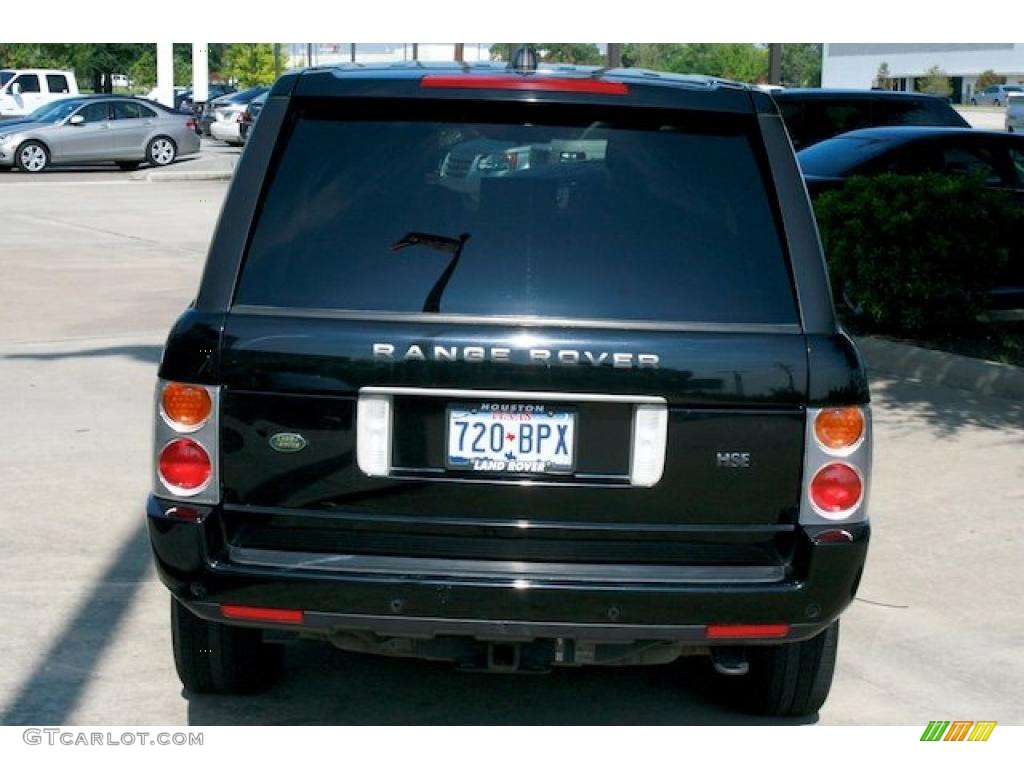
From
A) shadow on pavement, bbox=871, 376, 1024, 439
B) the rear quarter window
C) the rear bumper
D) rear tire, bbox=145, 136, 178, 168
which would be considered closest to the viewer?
the rear bumper

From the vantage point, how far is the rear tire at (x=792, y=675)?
484cm

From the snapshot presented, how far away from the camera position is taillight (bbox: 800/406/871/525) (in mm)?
4230

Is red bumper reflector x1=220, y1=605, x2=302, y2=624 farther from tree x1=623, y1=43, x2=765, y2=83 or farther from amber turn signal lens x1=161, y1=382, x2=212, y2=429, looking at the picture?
tree x1=623, y1=43, x2=765, y2=83

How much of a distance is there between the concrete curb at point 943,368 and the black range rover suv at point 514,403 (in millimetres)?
6013

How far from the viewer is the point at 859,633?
5898 millimetres

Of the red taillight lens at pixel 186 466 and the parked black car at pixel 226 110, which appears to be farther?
the parked black car at pixel 226 110

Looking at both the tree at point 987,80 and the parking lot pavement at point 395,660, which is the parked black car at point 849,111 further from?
the tree at point 987,80

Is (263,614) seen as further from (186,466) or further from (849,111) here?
(849,111)

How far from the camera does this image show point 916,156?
14.1 meters

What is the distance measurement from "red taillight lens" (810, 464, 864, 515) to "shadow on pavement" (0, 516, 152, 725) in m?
2.35

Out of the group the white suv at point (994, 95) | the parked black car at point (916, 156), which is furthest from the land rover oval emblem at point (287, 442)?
the white suv at point (994, 95)

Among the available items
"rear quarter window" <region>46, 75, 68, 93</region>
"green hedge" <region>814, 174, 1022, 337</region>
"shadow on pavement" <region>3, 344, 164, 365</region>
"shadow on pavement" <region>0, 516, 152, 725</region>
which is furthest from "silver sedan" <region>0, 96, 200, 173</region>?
"shadow on pavement" <region>0, 516, 152, 725</region>
